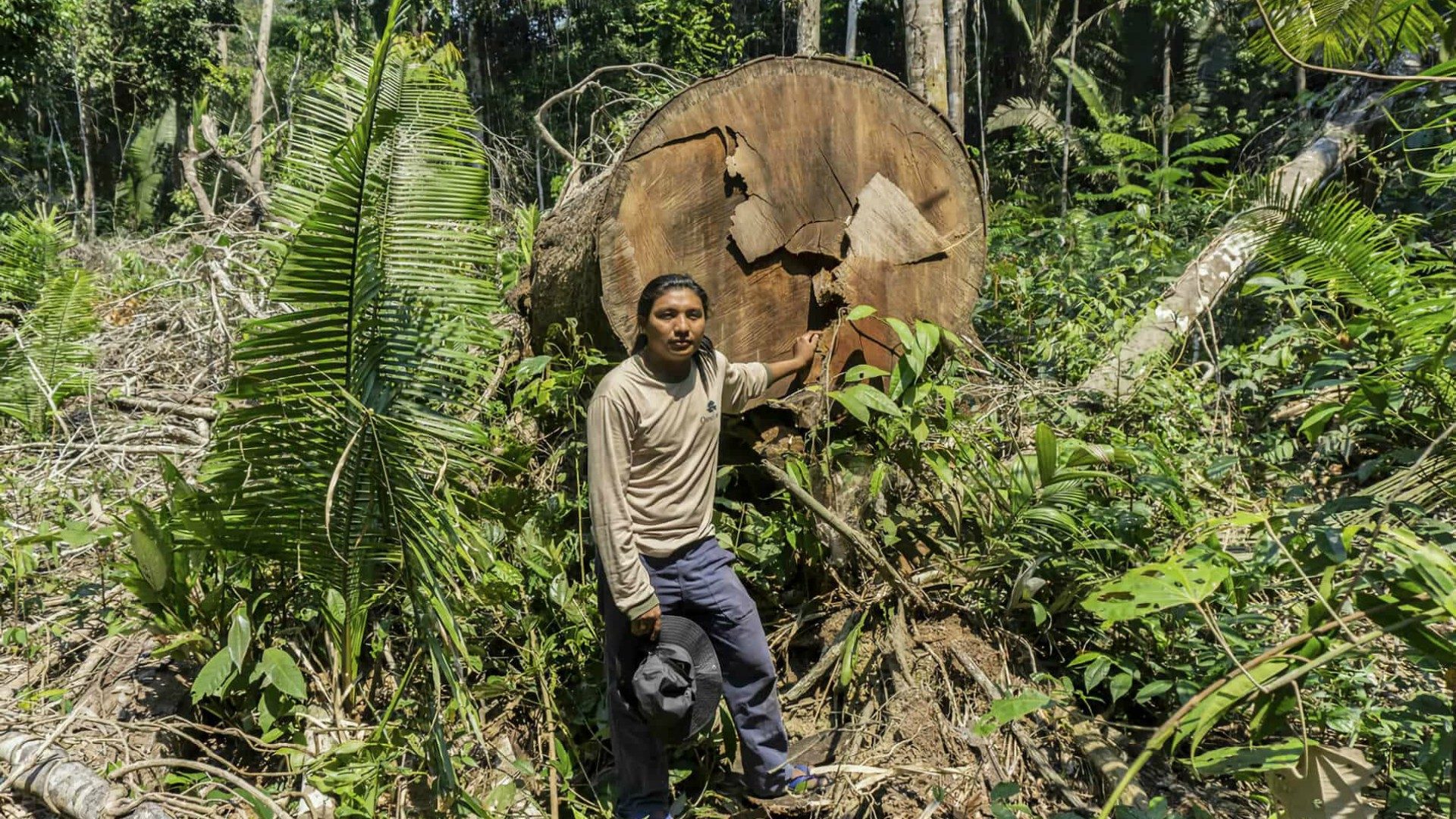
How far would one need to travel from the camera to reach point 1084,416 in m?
3.70

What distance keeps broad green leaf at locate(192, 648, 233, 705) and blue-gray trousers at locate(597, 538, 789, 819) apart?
1130 millimetres

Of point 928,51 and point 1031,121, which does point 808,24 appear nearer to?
point 928,51

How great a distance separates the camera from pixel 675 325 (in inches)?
105

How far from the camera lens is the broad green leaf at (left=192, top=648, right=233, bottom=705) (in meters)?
2.86

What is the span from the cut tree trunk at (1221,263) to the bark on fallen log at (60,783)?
3568mm

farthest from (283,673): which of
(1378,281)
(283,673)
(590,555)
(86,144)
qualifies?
(86,144)

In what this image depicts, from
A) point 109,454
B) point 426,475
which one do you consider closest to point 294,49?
point 109,454

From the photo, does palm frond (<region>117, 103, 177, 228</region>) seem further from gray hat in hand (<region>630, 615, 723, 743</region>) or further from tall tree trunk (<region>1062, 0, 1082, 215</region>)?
gray hat in hand (<region>630, 615, 723, 743</region>)

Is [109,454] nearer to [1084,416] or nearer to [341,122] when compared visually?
[341,122]

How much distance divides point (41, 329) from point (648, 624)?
4.13 m

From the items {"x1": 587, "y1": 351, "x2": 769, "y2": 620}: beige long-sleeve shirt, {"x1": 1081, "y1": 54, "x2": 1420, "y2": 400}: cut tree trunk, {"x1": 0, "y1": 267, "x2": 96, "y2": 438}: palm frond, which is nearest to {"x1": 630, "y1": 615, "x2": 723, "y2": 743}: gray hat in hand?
{"x1": 587, "y1": 351, "x2": 769, "y2": 620}: beige long-sleeve shirt

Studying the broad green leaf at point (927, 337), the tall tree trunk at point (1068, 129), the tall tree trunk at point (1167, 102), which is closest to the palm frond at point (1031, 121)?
the tall tree trunk at point (1068, 129)

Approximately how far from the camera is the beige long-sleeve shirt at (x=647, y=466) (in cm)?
265

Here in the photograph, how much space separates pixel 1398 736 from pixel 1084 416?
1.43 meters
